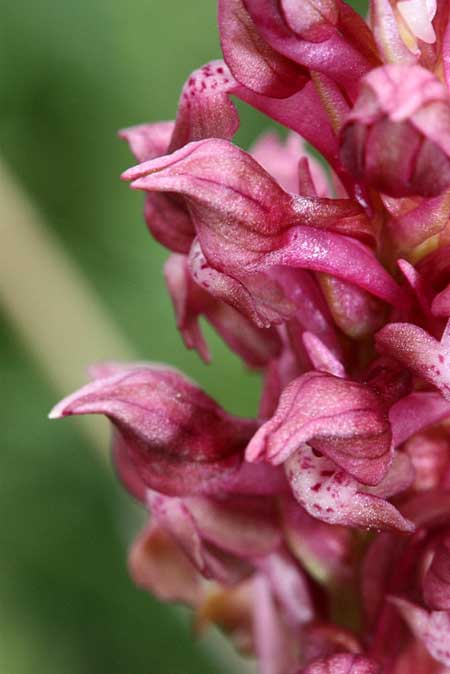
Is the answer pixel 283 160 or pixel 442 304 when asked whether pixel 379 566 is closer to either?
pixel 442 304

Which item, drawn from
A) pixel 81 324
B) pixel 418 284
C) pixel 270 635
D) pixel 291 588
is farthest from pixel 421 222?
pixel 81 324

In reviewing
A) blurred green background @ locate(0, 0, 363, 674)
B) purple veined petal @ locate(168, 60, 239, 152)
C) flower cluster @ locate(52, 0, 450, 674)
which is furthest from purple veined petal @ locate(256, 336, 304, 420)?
blurred green background @ locate(0, 0, 363, 674)

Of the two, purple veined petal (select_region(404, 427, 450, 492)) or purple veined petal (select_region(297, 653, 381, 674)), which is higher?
purple veined petal (select_region(404, 427, 450, 492))

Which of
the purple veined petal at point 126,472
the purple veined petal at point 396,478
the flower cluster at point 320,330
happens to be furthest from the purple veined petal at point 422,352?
the purple veined petal at point 126,472

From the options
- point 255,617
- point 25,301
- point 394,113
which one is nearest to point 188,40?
point 25,301

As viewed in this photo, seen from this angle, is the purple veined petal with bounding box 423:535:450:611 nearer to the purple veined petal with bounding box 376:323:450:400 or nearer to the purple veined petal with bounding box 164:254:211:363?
the purple veined petal with bounding box 376:323:450:400

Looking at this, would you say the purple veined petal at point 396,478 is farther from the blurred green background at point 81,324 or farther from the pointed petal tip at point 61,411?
the blurred green background at point 81,324
